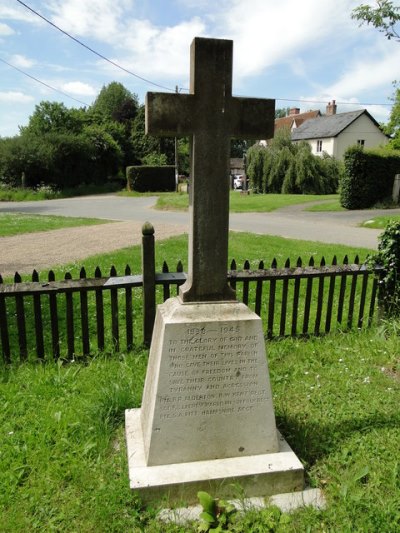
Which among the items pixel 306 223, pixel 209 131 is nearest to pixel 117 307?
pixel 209 131

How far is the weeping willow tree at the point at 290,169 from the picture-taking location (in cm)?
3152

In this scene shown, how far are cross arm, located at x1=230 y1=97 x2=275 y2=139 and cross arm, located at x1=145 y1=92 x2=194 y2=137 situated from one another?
28cm

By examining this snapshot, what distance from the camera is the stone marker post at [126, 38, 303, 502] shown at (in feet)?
8.28

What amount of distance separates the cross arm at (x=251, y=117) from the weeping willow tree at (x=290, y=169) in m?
29.8

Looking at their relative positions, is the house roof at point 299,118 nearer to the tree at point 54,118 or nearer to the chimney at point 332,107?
the chimney at point 332,107

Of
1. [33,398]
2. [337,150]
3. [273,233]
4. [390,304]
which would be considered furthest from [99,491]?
[337,150]

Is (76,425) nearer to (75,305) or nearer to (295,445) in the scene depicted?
(295,445)

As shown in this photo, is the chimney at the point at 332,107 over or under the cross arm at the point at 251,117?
over

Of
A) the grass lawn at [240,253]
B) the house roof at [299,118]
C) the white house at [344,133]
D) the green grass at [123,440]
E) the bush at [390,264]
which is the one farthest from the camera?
the house roof at [299,118]

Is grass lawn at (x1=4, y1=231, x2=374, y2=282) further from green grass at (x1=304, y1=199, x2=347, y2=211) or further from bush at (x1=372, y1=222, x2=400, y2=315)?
green grass at (x1=304, y1=199, x2=347, y2=211)

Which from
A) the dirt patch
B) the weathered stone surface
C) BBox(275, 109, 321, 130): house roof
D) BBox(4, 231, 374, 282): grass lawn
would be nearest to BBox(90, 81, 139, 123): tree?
BBox(275, 109, 321, 130): house roof

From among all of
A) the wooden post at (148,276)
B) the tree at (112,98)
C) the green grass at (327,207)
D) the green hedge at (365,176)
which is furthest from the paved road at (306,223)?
the tree at (112,98)

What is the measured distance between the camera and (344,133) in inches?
1743

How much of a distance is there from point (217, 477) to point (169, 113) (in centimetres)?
214
